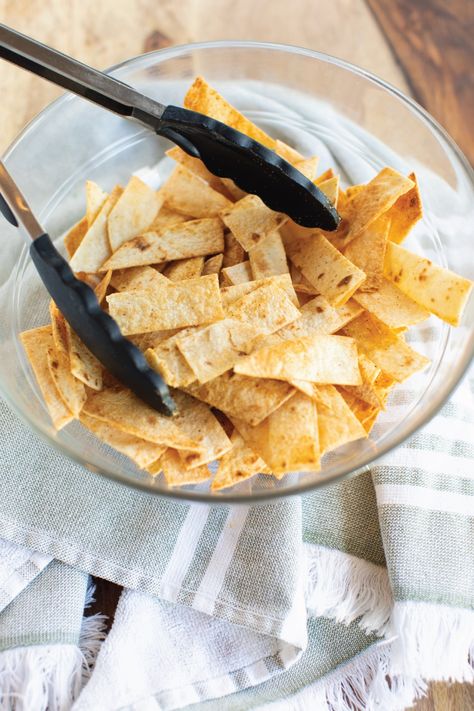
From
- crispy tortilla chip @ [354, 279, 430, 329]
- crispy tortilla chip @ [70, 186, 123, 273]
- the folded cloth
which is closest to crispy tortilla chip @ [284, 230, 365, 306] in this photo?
crispy tortilla chip @ [354, 279, 430, 329]

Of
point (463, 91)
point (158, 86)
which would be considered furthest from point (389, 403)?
point (463, 91)

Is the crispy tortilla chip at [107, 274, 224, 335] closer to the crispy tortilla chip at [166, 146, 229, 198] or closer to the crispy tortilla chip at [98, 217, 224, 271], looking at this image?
the crispy tortilla chip at [98, 217, 224, 271]

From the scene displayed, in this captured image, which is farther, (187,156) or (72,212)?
(72,212)

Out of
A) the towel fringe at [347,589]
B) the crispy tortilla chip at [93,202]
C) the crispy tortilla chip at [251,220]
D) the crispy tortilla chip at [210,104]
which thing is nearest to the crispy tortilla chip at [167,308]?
the crispy tortilla chip at [251,220]

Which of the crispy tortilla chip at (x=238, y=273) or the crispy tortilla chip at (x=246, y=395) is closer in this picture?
the crispy tortilla chip at (x=246, y=395)

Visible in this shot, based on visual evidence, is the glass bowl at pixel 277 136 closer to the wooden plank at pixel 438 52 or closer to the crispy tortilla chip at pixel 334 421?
the crispy tortilla chip at pixel 334 421

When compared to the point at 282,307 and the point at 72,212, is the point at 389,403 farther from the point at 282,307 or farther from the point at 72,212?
the point at 72,212
